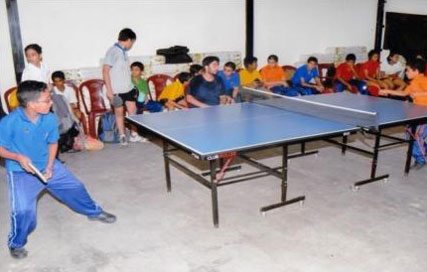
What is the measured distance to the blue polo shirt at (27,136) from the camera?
10.5 ft

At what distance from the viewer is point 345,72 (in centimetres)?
852

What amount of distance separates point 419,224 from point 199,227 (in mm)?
1939

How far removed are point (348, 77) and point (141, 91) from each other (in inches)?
162

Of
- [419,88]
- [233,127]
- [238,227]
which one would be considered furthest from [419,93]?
[238,227]

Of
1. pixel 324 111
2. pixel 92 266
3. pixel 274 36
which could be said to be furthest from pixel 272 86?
pixel 92 266

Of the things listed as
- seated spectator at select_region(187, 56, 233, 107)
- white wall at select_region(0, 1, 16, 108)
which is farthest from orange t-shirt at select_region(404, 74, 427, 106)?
white wall at select_region(0, 1, 16, 108)

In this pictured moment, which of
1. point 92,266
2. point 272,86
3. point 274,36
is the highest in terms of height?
point 274,36

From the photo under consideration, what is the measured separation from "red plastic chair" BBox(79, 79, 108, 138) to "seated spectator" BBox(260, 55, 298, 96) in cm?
284

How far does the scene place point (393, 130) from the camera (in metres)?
6.94

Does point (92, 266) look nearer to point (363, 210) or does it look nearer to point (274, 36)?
point (363, 210)

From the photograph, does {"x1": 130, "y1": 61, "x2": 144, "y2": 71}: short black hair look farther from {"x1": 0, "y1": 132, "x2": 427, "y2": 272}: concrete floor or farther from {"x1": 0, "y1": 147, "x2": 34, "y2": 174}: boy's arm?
{"x1": 0, "y1": 147, "x2": 34, "y2": 174}: boy's arm

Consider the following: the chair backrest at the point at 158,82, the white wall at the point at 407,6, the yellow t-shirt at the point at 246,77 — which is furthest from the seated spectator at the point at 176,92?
the white wall at the point at 407,6

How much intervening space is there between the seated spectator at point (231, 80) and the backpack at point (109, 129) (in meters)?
1.83

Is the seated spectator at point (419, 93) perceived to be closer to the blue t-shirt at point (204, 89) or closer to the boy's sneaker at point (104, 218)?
the blue t-shirt at point (204, 89)
